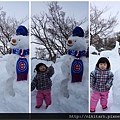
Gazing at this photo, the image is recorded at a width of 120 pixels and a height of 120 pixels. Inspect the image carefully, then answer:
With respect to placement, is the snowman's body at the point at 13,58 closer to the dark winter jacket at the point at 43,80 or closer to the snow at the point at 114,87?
the dark winter jacket at the point at 43,80

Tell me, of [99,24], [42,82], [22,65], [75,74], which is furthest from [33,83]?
[99,24]

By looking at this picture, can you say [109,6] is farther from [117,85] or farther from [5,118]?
[5,118]

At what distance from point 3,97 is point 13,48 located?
623 millimetres

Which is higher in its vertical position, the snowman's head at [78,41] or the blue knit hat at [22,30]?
the blue knit hat at [22,30]

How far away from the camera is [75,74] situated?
3125 millimetres

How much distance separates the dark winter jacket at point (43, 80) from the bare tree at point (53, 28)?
0.19 metres

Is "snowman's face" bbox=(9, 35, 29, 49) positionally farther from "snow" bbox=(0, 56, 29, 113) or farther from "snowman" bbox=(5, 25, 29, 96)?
"snow" bbox=(0, 56, 29, 113)

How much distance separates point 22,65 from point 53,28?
0.59 meters

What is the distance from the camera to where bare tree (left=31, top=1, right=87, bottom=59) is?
311cm

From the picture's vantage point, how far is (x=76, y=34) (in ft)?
10.2

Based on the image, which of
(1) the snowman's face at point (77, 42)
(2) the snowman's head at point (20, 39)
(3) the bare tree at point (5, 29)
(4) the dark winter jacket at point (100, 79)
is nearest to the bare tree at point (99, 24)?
(1) the snowman's face at point (77, 42)

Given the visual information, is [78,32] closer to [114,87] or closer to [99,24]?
[99,24]

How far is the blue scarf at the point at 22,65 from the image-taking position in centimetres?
313

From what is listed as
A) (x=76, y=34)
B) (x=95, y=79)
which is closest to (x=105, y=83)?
(x=95, y=79)
